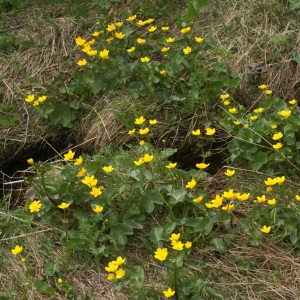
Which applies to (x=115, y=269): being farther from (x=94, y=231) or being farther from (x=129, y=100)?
(x=129, y=100)

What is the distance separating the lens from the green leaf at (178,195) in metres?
3.03

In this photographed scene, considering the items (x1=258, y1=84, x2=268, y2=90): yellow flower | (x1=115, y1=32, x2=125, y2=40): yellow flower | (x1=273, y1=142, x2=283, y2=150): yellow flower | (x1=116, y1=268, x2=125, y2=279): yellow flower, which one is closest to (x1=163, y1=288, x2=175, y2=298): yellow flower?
(x1=116, y1=268, x2=125, y2=279): yellow flower

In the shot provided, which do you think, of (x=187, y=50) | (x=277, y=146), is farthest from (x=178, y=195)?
(x=187, y=50)

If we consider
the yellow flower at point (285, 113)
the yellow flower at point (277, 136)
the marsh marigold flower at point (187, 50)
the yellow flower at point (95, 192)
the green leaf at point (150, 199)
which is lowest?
the green leaf at point (150, 199)

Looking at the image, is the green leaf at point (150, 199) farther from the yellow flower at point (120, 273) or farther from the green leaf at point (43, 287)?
the green leaf at point (43, 287)

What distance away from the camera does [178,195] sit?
3.05m

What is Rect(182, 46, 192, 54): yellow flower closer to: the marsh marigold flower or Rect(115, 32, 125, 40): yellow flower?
the marsh marigold flower

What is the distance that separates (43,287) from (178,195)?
777 mm

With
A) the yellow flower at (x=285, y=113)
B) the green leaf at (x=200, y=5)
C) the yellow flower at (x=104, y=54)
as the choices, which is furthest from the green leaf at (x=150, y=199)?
the green leaf at (x=200, y=5)

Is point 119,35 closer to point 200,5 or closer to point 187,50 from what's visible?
point 187,50

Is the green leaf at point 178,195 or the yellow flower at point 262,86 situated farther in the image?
the yellow flower at point 262,86

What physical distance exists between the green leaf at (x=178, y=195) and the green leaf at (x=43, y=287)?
27.9 inches

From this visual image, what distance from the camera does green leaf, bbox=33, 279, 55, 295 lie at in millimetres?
2764

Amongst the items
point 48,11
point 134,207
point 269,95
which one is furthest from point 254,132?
point 48,11
